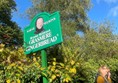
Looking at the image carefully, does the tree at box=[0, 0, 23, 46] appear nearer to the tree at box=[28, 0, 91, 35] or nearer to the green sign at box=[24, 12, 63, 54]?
the tree at box=[28, 0, 91, 35]

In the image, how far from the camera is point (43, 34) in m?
5.91

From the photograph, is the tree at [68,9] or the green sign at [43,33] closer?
the green sign at [43,33]

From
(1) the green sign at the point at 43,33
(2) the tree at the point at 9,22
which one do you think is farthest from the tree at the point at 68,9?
(1) the green sign at the point at 43,33

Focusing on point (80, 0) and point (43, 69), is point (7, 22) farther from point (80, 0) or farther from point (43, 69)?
point (43, 69)

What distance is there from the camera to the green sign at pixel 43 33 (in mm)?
5680

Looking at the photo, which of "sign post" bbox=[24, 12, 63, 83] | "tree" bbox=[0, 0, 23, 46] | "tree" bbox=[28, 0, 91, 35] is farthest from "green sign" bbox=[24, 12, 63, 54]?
"tree" bbox=[28, 0, 91, 35]

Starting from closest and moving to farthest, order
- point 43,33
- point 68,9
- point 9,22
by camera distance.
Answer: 1. point 43,33
2. point 9,22
3. point 68,9

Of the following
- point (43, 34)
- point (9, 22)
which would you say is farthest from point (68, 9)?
point (43, 34)

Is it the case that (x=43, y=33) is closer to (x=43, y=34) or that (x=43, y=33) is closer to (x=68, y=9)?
(x=43, y=34)

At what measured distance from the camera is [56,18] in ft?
18.7

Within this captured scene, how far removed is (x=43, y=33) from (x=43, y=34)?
22mm

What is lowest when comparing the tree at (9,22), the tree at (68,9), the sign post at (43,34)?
the sign post at (43,34)

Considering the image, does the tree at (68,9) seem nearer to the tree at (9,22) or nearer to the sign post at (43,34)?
the tree at (9,22)

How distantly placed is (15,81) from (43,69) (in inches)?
21.6
